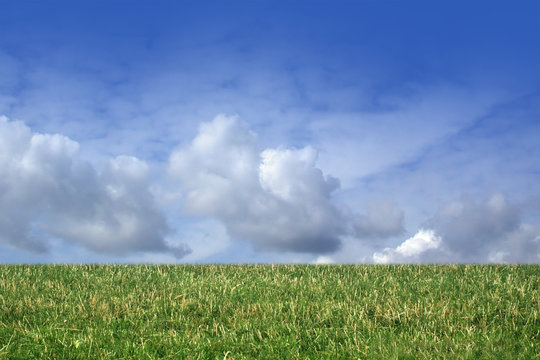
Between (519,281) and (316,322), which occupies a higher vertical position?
(519,281)

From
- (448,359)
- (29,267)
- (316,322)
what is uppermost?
(29,267)

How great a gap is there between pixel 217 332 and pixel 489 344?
4.63 metres

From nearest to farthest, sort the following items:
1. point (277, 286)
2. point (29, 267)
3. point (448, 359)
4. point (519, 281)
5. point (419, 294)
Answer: point (448, 359)
point (419, 294)
point (277, 286)
point (519, 281)
point (29, 267)

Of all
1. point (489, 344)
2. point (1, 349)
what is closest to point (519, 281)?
point (489, 344)

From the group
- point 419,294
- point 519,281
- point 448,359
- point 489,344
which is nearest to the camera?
point 448,359

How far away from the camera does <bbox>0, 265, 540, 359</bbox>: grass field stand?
27.5 ft

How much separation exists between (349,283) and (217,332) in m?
5.40

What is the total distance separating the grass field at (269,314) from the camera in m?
8.37

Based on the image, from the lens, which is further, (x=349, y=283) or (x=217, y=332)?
(x=349, y=283)

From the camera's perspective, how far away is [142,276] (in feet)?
48.6

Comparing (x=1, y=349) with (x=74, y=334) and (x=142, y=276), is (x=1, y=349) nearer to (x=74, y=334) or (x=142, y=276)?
(x=74, y=334)

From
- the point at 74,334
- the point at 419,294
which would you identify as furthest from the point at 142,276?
the point at 419,294

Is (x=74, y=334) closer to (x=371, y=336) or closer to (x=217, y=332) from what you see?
(x=217, y=332)

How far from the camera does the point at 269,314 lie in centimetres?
1033
